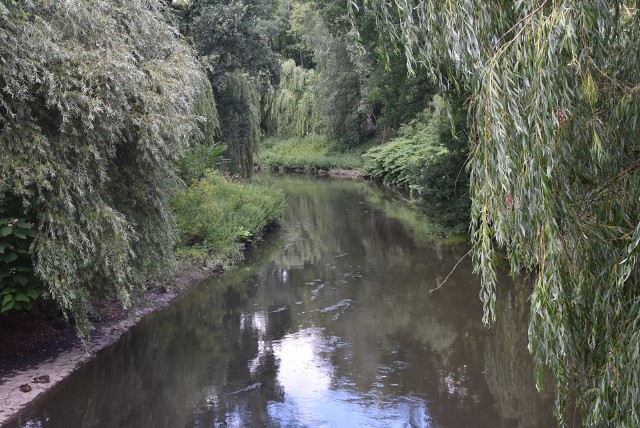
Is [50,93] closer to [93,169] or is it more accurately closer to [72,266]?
[93,169]

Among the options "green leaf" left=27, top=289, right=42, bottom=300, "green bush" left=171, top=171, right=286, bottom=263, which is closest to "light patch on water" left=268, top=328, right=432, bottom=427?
"green leaf" left=27, top=289, right=42, bottom=300

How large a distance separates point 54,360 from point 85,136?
3050mm

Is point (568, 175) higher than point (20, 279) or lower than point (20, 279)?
higher

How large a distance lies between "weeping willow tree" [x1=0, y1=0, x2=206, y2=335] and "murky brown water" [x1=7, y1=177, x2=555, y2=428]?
1208 millimetres

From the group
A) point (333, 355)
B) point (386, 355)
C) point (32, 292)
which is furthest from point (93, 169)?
point (386, 355)

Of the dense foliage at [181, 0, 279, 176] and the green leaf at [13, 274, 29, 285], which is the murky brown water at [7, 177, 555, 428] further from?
the dense foliage at [181, 0, 279, 176]

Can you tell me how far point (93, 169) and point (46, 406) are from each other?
294cm

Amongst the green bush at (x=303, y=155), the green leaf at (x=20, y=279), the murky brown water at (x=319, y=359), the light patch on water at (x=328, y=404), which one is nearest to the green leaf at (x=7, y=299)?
the green leaf at (x=20, y=279)

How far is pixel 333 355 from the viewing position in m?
9.21

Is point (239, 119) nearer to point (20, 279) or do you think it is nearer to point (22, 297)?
point (20, 279)

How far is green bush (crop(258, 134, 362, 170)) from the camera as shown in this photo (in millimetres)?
37688

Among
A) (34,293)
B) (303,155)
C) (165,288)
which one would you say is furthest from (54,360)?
(303,155)

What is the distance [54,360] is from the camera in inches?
338

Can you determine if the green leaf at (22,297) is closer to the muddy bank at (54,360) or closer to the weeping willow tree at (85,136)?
the weeping willow tree at (85,136)
